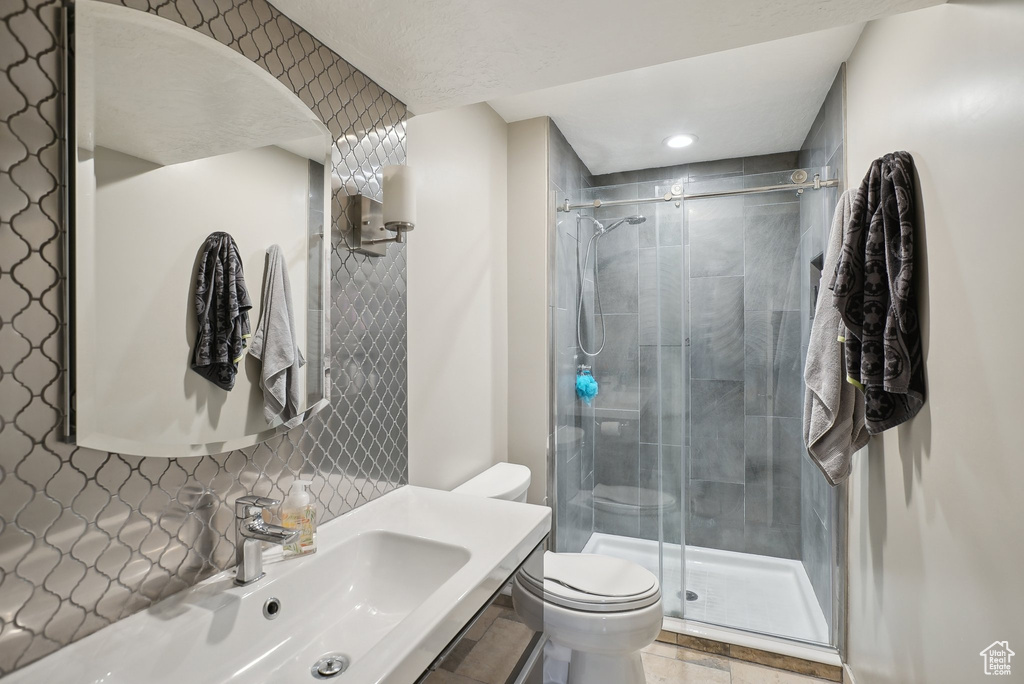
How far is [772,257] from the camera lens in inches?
93.0

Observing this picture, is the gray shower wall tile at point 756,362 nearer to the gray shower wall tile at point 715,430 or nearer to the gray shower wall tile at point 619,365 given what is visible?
the gray shower wall tile at point 715,430

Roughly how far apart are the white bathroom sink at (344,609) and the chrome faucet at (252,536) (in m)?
0.03

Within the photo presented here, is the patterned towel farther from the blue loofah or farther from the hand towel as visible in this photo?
the hand towel

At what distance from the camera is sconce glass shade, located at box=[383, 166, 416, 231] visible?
4.75 ft

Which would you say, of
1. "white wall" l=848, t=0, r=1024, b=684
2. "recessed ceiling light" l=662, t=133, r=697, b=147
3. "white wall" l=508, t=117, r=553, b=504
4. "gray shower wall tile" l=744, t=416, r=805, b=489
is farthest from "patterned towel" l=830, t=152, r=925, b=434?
"recessed ceiling light" l=662, t=133, r=697, b=147

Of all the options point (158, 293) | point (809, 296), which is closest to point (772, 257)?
point (809, 296)

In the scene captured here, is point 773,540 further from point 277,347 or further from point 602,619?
point 277,347

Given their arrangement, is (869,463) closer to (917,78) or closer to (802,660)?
(802,660)

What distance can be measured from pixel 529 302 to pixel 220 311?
1.60 m

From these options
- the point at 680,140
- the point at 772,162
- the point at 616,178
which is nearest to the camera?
the point at 680,140

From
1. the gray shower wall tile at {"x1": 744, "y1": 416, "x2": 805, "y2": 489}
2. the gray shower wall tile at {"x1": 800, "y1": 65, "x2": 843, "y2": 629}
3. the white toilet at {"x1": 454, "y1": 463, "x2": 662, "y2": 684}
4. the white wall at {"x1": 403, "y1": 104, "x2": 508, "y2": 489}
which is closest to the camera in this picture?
the white toilet at {"x1": 454, "y1": 463, "x2": 662, "y2": 684}

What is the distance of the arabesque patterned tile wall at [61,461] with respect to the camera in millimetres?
734

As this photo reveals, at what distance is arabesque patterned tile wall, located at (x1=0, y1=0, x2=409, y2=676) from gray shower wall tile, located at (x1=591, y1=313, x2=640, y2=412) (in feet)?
5.47

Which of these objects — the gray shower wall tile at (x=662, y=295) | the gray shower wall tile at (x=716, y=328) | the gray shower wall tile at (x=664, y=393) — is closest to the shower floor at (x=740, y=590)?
the gray shower wall tile at (x=664, y=393)
